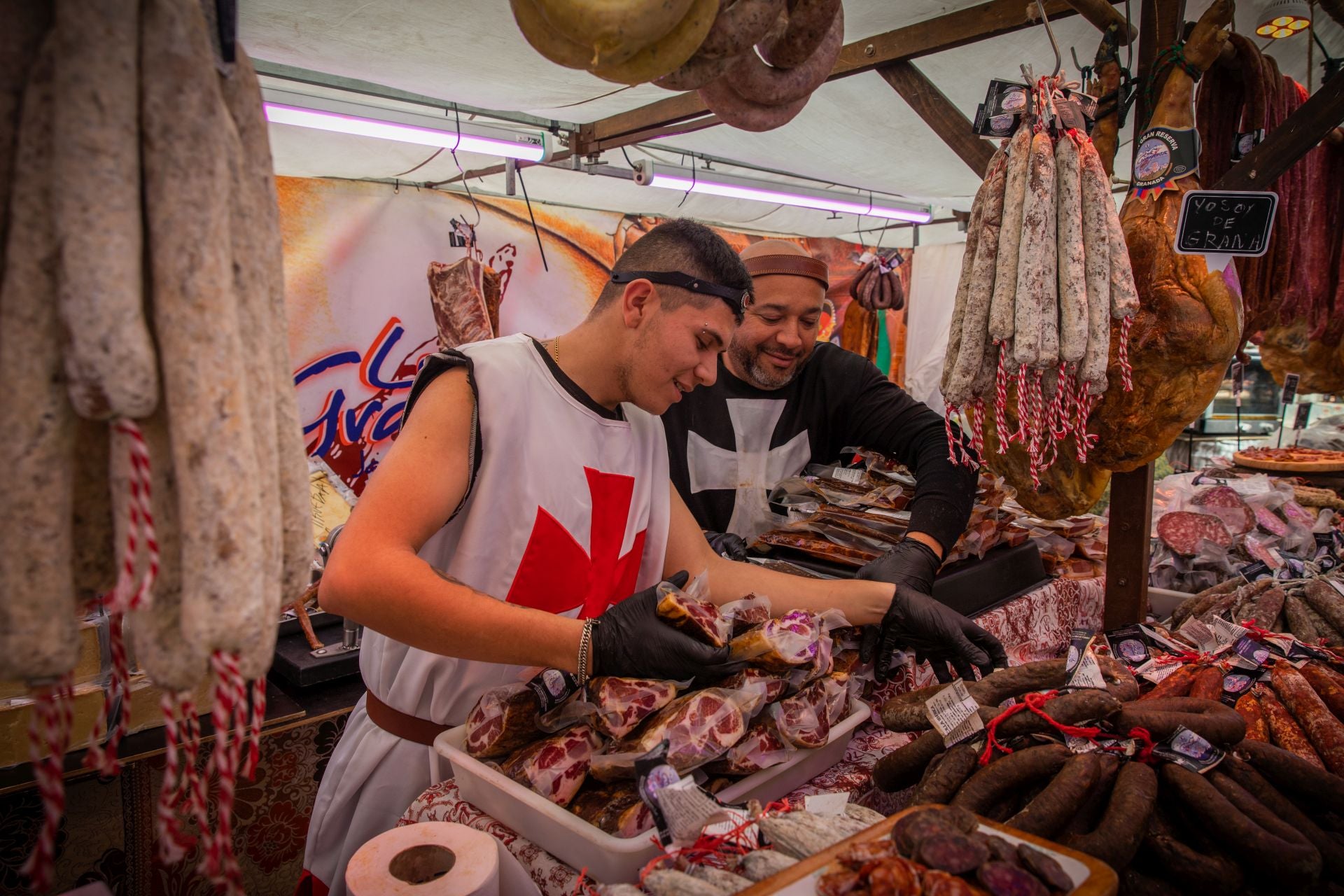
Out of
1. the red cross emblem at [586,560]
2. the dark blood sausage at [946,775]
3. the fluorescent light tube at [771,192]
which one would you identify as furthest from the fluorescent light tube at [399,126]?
the dark blood sausage at [946,775]

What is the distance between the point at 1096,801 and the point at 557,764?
1.07 metres

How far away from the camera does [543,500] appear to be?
217 cm

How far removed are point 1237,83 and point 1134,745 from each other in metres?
2.76

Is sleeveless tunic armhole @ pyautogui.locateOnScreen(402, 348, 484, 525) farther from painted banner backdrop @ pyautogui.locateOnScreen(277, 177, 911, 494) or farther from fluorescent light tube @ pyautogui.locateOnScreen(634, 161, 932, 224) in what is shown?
fluorescent light tube @ pyautogui.locateOnScreen(634, 161, 932, 224)

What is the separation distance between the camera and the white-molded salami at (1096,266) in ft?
6.78

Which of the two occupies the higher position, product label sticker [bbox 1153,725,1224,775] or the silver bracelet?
the silver bracelet

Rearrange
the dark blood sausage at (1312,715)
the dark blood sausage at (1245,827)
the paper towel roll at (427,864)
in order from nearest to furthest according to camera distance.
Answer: the paper towel roll at (427,864) → the dark blood sausage at (1245,827) → the dark blood sausage at (1312,715)

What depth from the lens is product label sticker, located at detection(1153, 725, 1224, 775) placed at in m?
1.61

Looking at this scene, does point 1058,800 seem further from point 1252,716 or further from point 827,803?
point 1252,716

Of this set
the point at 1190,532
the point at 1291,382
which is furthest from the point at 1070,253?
the point at 1291,382

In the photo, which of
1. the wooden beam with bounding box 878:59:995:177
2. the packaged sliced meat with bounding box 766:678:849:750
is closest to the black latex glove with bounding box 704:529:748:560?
the packaged sliced meat with bounding box 766:678:849:750

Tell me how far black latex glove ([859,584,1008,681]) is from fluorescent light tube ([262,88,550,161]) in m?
3.44

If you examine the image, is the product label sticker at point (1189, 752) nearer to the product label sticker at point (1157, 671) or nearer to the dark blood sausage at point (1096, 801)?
the dark blood sausage at point (1096, 801)

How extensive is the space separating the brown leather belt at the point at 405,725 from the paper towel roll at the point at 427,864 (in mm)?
809
